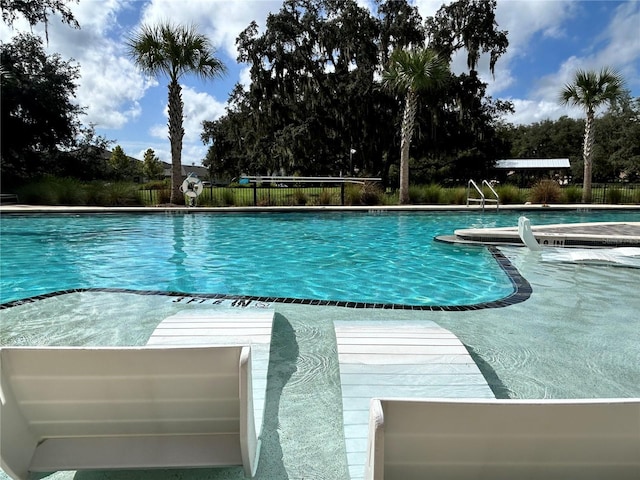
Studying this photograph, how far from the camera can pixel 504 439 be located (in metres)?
1.14

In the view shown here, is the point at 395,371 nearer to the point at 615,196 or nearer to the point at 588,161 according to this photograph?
the point at 615,196

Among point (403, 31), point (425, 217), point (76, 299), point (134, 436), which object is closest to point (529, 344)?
point (134, 436)

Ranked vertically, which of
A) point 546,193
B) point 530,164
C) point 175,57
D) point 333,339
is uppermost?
point 175,57

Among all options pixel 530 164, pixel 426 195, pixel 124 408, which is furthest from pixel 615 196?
pixel 124 408

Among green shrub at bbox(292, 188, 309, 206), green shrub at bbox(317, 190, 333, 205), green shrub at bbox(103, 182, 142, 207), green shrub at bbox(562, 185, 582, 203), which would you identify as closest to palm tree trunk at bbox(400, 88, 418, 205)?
green shrub at bbox(317, 190, 333, 205)

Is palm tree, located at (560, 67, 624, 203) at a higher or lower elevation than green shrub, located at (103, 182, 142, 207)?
higher

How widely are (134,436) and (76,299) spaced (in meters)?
3.53

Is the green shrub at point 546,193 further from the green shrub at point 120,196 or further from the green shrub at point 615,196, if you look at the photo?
the green shrub at point 120,196

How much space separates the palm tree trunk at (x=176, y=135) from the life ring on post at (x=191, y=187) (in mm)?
1299

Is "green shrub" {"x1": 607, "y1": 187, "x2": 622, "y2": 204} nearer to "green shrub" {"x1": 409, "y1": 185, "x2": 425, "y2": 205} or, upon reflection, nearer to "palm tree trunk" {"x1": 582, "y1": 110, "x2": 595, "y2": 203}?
"palm tree trunk" {"x1": 582, "y1": 110, "x2": 595, "y2": 203}

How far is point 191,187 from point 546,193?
1334 cm

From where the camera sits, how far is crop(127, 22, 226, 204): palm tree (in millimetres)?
15172

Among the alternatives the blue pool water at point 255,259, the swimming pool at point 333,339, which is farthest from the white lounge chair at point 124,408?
the blue pool water at point 255,259

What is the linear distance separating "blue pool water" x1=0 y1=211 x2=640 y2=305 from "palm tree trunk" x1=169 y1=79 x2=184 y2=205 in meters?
3.42
